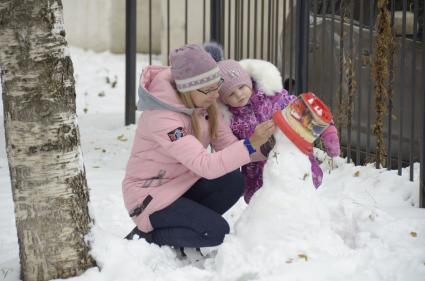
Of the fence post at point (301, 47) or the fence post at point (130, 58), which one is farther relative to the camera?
the fence post at point (130, 58)

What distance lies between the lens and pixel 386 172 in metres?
5.00

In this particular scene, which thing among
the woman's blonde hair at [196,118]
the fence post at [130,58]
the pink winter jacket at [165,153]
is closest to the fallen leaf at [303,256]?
the pink winter jacket at [165,153]

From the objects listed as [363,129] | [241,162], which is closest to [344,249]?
[241,162]

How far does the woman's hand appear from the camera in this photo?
324cm

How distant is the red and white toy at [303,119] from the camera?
10.7 feet

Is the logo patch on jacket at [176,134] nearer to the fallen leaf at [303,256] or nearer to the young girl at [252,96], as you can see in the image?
the young girl at [252,96]

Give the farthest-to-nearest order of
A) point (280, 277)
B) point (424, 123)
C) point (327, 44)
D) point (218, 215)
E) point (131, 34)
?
point (131, 34) → point (327, 44) → point (424, 123) → point (218, 215) → point (280, 277)

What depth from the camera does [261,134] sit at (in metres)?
3.23

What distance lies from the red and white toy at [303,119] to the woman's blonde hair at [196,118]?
0.35m

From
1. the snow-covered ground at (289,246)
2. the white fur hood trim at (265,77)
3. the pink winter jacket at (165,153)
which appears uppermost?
the white fur hood trim at (265,77)

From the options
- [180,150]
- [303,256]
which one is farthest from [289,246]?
[180,150]

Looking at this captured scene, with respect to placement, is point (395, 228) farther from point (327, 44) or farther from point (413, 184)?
point (327, 44)

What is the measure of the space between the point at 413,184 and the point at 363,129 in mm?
1531

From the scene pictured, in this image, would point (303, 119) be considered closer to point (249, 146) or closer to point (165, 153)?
point (249, 146)
